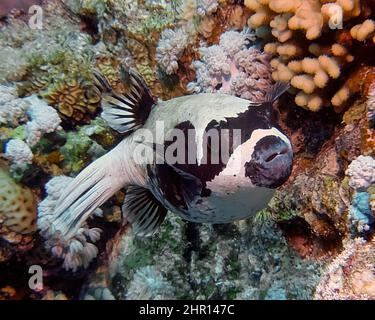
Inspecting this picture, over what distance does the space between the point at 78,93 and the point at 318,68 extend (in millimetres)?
2030

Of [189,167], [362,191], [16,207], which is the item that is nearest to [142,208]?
[189,167]

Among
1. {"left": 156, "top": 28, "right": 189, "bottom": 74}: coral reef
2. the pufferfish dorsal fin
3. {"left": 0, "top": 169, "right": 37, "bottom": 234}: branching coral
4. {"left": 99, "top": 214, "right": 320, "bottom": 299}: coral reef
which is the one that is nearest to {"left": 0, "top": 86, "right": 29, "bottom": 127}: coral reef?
{"left": 0, "top": 169, "right": 37, "bottom": 234}: branching coral

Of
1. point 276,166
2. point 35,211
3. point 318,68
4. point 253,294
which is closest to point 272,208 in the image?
point 253,294

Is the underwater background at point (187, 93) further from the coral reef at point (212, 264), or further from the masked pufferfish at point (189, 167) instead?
the masked pufferfish at point (189, 167)

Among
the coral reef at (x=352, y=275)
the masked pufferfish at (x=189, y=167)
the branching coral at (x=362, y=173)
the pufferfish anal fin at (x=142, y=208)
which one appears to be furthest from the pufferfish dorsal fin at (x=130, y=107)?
the coral reef at (x=352, y=275)

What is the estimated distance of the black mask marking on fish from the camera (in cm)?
155

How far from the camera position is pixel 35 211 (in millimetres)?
3154

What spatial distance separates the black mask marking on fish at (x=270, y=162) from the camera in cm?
155

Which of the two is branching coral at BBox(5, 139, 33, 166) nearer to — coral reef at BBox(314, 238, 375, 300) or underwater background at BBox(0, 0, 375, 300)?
underwater background at BBox(0, 0, 375, 300)

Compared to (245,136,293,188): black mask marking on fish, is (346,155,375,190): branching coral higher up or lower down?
lower down

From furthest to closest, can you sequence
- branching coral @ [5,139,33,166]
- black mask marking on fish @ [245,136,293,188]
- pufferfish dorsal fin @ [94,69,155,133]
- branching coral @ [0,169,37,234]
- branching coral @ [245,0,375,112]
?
branching coral @ [5,139,33,166] → branching coral @ [0,169,37,234] → pufferfish dorsal fin @ [94,69,155,133] → branching coral @ [245,0,375,112] → black mask marking on fish @ [245,136,293,188]

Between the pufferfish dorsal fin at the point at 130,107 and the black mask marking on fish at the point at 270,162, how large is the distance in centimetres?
111

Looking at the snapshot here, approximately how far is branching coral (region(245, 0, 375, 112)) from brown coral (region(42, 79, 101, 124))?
61.9 inches

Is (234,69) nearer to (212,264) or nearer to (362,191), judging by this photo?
(362,191)
